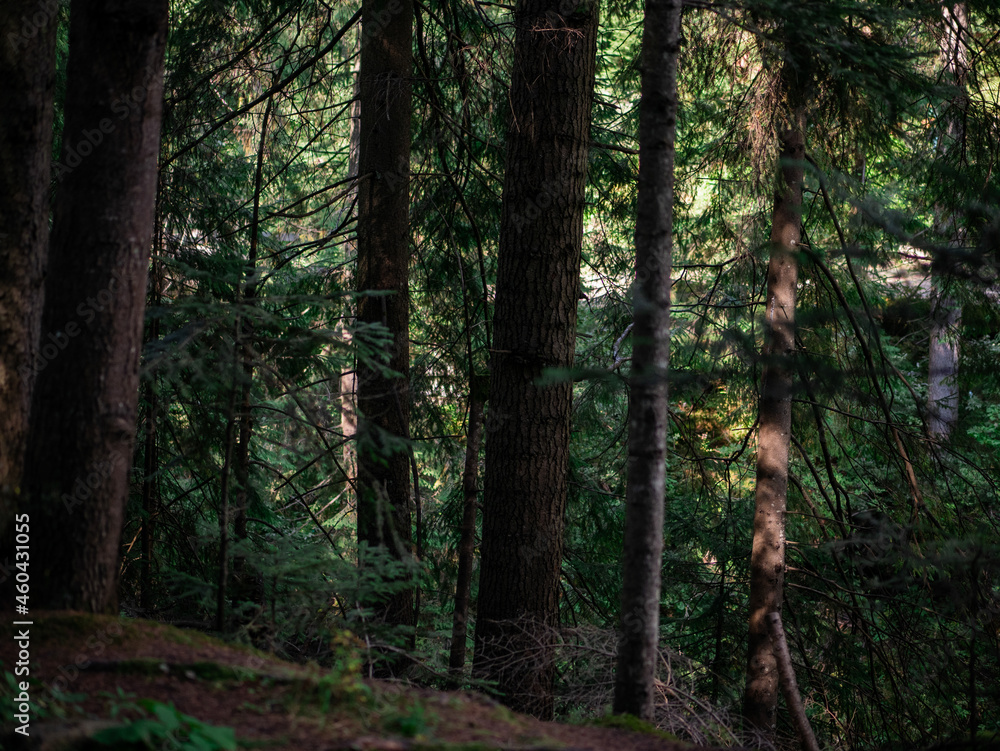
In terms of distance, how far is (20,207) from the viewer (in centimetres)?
377

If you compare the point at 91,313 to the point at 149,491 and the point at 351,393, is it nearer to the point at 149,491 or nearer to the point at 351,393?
the point at 351,393

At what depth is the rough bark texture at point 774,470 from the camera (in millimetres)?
5957

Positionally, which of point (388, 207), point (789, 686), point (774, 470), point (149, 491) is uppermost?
point (388, 207)

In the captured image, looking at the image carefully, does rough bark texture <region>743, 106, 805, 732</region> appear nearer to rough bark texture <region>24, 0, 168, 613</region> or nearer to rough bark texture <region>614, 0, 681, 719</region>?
rough bark texture <region>614, 0, 681, 719</region>

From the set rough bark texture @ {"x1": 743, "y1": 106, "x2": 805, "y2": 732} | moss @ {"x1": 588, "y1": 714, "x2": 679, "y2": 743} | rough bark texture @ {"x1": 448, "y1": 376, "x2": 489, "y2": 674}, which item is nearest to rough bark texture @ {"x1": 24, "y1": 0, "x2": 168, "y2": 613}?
moss @ {"x1": 588, "y1": 714, "x2": 679, "y2": 743}

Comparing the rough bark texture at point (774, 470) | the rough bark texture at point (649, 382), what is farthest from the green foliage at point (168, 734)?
the rough bark texture at point (774, 470)

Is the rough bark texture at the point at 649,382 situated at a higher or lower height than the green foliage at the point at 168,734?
higher

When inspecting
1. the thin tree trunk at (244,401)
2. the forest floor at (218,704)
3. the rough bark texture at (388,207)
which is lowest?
the forest floor at (218,704)

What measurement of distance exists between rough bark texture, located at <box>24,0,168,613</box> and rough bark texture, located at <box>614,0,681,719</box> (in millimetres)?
2500

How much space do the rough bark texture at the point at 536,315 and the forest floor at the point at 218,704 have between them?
1701 mm

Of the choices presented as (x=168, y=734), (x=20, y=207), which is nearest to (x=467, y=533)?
(x=168, y=734)

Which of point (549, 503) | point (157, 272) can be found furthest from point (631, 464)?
point (157, 272)

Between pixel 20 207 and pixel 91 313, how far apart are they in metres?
0.87

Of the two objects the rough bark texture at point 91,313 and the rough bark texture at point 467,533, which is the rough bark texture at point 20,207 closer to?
the rough bark texture at point 91,313
